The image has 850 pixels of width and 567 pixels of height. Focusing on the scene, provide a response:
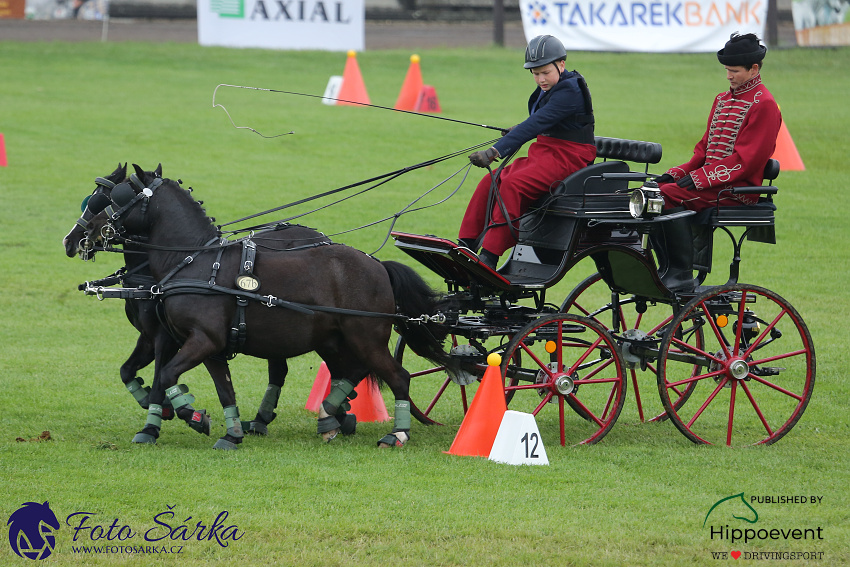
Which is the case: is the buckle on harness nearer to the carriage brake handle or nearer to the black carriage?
the black carriage

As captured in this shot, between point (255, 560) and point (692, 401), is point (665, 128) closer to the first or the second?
point (692, 401)

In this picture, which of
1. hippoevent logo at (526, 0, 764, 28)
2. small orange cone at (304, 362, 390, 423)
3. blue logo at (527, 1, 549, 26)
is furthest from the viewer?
blue logo at (527, 1, 549, 26)

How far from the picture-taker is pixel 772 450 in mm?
7297

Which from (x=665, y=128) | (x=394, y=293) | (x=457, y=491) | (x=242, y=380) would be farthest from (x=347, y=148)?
(x=457, y=491)

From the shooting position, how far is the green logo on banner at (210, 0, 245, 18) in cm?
2422

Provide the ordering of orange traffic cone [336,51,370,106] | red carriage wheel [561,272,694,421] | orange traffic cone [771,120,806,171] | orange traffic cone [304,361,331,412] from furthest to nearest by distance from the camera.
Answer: orange traffic cone [336,51,370,106] < orange traffic cone [771,120,806,171] < orange traffic cone [304,361,331,412] < red carriage wheel [561,272,694,421]

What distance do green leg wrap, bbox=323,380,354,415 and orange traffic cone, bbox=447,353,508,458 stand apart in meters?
0.98

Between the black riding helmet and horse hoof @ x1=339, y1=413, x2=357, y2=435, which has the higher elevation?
the black riding helmet

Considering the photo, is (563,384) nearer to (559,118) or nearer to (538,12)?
(559,118)

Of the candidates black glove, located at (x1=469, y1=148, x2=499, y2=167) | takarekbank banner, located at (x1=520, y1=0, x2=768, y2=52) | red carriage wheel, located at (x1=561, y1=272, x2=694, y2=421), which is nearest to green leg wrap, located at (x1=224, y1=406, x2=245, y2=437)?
black glove, located at (x1=469, y1=148, x2=499, y2=167)

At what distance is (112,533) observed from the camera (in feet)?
18.4

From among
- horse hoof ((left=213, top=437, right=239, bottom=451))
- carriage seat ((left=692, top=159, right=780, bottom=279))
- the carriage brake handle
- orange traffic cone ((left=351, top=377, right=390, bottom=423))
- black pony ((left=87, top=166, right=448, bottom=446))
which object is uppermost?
the carriage brake handle

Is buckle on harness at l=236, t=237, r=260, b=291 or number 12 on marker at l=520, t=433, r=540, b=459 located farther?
buckle on harness at l=236, t=237, r=260, b=291

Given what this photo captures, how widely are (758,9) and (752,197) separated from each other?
A: 732 inches
